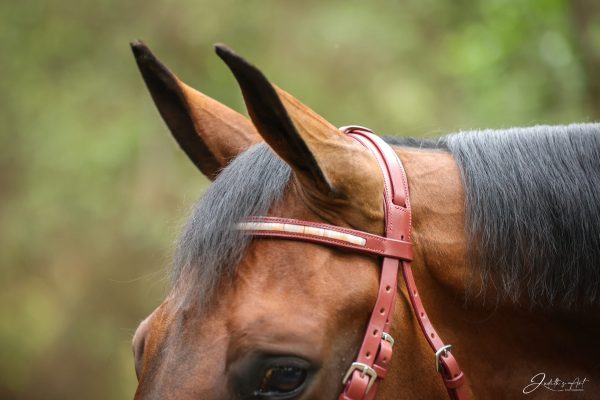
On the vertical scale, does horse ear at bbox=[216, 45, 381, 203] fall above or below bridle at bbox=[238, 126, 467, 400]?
above

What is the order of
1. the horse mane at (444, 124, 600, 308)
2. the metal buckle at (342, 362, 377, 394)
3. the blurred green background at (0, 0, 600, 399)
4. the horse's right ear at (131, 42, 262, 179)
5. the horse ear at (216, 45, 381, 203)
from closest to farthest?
the horse ear at (216, 45, 381, 203) < the metal buckle at (342, 362, 377, 394) < the horse mane at (444, 124, 600, 308) < the horse's right ear at (131, 42, 262, 179) < the blurred green background at (0, 0, 600, 399)

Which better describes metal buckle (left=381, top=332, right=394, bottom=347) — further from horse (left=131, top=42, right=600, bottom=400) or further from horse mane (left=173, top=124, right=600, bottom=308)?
horse mane (left=173, top=124, right=600, bottom=308)

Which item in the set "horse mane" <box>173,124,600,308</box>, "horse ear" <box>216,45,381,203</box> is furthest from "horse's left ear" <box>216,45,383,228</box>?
"horse mane" <box>173,124,600,308</box>

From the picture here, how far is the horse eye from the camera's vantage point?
2195 millimetres

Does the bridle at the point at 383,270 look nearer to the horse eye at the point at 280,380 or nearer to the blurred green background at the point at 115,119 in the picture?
the horse eye at the point at 280,380

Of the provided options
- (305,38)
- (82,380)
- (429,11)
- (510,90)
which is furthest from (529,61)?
(82,380)

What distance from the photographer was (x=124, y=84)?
12.5 meters

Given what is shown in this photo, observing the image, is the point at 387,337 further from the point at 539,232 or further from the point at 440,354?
the point at 539,232

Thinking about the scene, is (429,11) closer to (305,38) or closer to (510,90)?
(305,38)

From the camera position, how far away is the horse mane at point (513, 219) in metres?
2.43

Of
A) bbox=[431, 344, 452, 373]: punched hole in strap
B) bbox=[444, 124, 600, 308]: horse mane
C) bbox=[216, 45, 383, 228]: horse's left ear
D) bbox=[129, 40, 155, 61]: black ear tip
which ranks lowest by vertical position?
bbox=[431, 344, 452, 373]: punched hole in strap

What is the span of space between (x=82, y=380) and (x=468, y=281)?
34.5ft

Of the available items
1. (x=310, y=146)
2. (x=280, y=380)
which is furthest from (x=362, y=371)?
(x=310, y=146)

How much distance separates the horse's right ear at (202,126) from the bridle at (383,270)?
0.56m
